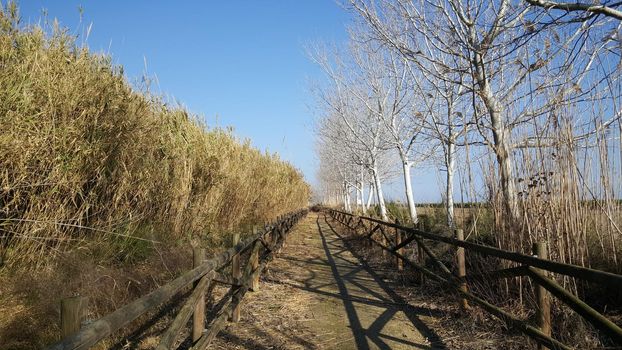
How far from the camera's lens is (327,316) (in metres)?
5.40

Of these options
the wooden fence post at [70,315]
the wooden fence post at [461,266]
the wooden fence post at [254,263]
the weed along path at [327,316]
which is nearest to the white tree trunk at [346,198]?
the weed along path at [327,316]

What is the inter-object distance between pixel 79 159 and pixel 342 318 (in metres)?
3.40

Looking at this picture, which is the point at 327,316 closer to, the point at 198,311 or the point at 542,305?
the point at 198,311

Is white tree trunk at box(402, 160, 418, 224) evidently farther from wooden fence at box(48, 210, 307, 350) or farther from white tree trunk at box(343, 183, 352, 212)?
white tree trunk at box(343, 183, 352, 212)

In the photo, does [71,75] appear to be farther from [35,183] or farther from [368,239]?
[368,239]

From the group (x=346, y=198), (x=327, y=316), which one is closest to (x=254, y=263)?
(x=327, y=316)

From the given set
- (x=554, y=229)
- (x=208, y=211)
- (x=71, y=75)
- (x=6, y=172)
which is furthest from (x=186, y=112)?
(x=554, y=229)

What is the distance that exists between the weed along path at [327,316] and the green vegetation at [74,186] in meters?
1.16

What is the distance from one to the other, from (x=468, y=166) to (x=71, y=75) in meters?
4.60

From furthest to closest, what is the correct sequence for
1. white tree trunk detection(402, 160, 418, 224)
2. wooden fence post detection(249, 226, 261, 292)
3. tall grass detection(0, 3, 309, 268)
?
white tree trunk detection(402, 160, 418, 224) → wooden fence post detection(249, 226, 261, 292) → tall grass detection(0, 3, 309, 268)

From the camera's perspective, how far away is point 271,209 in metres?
15.5

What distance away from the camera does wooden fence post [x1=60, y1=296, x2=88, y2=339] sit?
63.0 inches

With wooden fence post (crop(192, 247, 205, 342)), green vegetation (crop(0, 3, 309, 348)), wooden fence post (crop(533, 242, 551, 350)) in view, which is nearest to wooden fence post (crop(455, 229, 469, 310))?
wooden fence post (crop(533, 242, 551, 350))

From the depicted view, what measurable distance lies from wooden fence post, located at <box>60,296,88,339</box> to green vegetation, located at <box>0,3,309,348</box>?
6.33 feet
